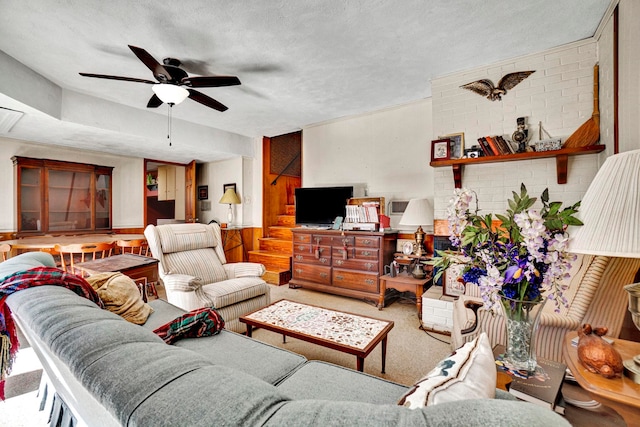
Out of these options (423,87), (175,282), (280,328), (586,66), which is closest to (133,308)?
(175,282)

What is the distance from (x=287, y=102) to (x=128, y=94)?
1.90 metres

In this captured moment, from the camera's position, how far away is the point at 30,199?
431cm

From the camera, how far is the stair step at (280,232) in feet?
17.2

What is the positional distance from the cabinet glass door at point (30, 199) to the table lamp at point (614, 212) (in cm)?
619

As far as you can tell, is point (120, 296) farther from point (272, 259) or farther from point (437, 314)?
point (272, 259)

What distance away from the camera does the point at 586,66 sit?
8.02 feet

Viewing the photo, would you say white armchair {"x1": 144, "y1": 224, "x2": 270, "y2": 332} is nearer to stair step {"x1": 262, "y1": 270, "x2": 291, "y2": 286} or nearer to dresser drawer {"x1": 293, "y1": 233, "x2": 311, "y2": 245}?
dresser drawer {"x1": 293, "y1": 233, "x2": 311, "y2": 245}

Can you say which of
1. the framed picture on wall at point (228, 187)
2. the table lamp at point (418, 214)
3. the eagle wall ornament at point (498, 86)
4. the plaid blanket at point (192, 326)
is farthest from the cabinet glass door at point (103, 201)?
the eagle wall ornament at point (498, 86)

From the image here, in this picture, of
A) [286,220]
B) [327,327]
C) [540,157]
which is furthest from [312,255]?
[540,157]

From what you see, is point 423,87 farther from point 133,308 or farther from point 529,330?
point 133,308

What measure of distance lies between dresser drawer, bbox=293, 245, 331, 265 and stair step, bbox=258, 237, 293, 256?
613mm

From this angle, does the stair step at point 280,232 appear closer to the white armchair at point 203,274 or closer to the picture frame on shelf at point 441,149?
the white armchair at point 203,274

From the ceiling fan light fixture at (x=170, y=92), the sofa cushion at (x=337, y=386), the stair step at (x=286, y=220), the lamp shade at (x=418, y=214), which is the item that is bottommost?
the sofa cushion at (x=337, y=386)

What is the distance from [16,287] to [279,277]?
351cm
